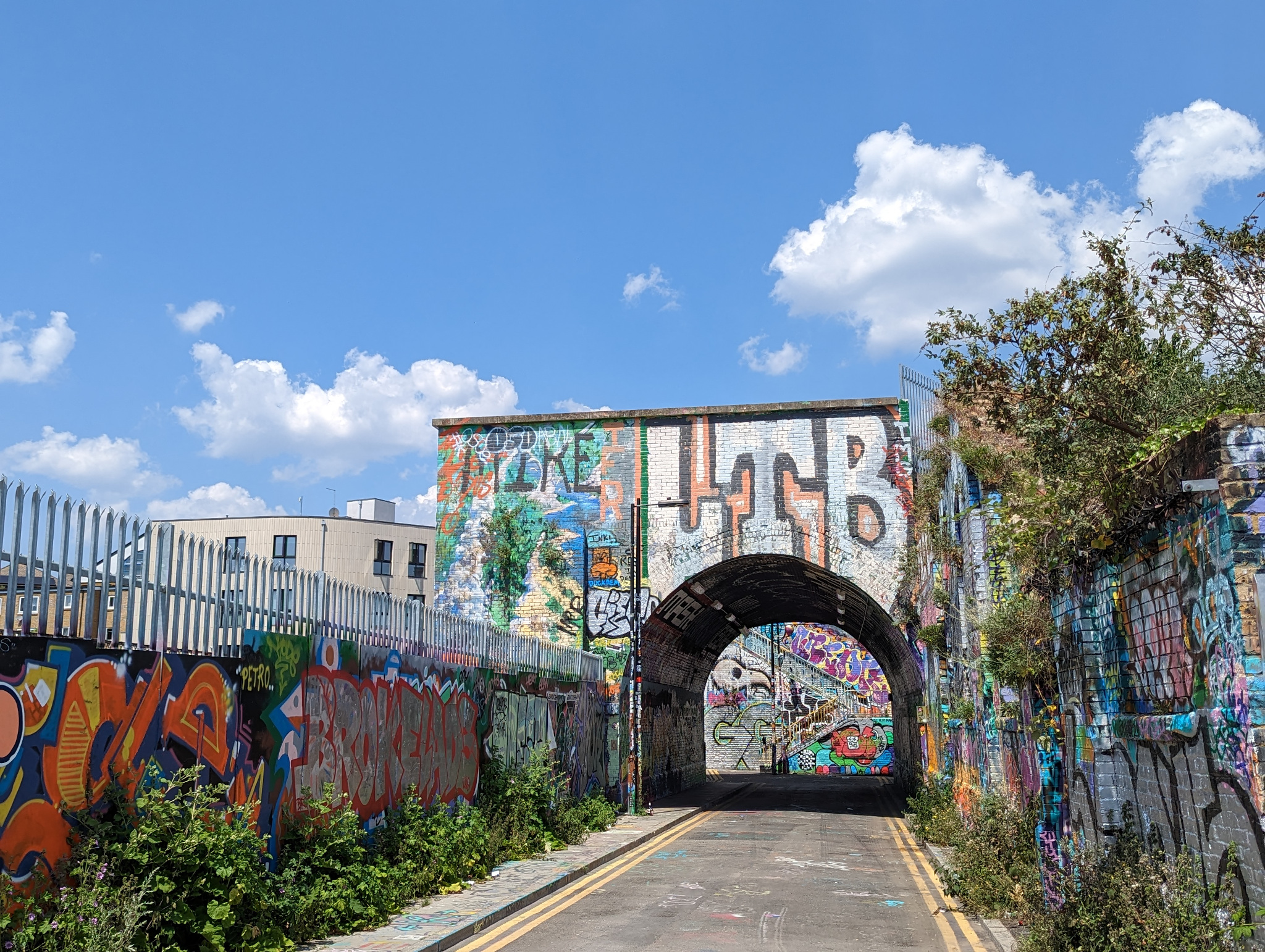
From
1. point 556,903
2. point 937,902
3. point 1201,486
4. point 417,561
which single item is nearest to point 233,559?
point 556,903

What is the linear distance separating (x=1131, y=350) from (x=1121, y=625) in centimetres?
324

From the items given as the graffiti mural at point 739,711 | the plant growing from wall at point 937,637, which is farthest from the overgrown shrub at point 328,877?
the graffiti mural at point 739,711

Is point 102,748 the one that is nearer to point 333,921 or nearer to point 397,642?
point 333,921

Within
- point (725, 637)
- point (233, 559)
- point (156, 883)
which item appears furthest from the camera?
point (725, 637)

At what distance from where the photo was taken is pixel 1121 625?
28.4 ft

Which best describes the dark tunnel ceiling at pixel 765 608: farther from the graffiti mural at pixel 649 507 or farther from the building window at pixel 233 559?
the building window at pixel 233 559

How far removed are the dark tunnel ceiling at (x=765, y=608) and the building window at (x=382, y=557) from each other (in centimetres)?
2940

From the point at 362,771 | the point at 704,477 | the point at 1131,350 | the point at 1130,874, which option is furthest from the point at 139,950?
the point at 704,477

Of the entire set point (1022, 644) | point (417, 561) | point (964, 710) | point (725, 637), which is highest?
point (417, 561)

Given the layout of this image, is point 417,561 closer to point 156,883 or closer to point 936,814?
point 936,814

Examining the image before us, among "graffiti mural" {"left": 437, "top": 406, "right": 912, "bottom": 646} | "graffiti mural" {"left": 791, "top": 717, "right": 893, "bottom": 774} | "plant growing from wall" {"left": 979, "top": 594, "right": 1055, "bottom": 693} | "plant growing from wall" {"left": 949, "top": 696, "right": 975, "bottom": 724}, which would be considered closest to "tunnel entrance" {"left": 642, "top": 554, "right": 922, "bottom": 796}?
"graffiti mural" {"left": 437, "top": 406, "right": 912, "bottom": 646}

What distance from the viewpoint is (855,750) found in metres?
50.3

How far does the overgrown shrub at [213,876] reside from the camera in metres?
7.23

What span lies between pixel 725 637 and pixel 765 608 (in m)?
2.88
